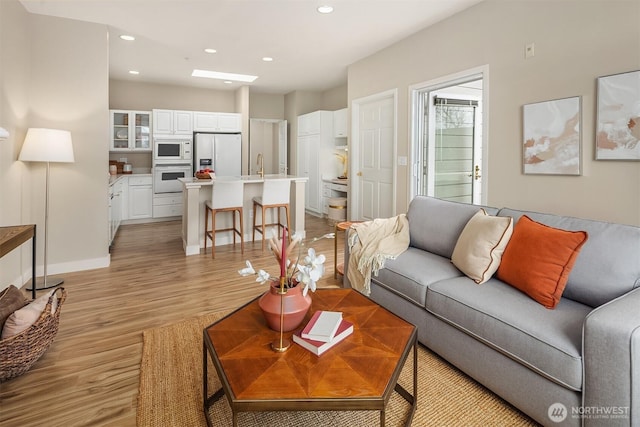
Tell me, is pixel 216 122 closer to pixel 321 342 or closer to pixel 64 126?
pixel 64 126

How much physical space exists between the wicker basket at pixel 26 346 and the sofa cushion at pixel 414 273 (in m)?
2.07

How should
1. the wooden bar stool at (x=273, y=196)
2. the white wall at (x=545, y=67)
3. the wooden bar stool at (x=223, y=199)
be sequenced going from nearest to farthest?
the white wall at (x=545, y=67), the wooden bar stool at (x=223, y=199), the wooden bar stool at (x=273, y=196)

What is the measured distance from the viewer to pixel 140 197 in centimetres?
663

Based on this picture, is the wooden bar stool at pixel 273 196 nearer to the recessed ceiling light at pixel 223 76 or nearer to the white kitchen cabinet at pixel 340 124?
the white kitchen cabinet at pixel 340 124

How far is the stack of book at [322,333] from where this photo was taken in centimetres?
145

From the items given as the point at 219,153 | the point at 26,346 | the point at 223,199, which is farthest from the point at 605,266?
the point at 219,153

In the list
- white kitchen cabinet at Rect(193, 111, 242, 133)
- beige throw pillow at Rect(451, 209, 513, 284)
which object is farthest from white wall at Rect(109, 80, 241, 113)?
beige throw pillow at Rect(451, 209, 513, 284)

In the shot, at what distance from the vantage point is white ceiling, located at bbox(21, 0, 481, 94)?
353 cm

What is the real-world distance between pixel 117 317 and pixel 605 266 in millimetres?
3159

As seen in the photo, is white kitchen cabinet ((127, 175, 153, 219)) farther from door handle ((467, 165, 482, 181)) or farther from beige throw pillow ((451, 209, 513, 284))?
beige throw pillow ((451, 209, 513, 284))

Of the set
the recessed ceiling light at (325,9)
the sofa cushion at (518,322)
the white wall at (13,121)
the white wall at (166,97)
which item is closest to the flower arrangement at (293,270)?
the sofa cushion at (518,322)

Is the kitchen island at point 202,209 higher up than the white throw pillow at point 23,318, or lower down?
higher up

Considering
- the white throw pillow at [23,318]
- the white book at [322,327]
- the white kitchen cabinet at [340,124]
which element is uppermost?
the white kitchen cabinet at [340,124]

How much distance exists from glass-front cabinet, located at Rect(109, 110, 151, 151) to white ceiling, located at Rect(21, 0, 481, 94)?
763 mm
